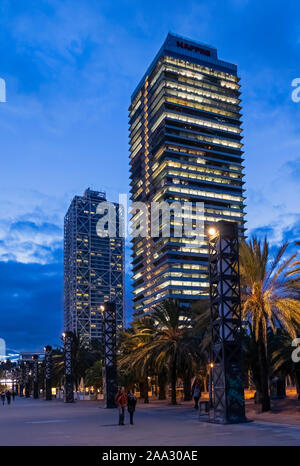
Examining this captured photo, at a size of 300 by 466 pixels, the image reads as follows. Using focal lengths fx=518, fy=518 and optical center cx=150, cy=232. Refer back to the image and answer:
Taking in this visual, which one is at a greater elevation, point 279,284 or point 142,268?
point 142,268

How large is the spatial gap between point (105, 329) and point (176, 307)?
21.4ft

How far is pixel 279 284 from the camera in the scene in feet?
88.9

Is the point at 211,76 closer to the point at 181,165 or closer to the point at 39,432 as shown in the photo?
the point at 181,165

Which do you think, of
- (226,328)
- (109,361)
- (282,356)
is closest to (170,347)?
(109,361)

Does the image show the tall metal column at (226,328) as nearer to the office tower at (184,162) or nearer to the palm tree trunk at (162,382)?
the palm tree trunk at (162,382)

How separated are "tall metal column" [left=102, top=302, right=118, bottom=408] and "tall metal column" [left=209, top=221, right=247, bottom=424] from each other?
1670 centimetres

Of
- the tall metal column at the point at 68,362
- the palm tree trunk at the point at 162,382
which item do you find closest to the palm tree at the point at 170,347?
the palm tree trunk at the point at 162,382

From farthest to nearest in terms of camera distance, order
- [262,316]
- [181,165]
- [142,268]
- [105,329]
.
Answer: [142,268]
[181,165]
[105,329]
[262,316]

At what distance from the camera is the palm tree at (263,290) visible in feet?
86.9

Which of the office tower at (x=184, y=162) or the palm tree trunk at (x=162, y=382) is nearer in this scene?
the palm tree trunk at (x=162, y=382)

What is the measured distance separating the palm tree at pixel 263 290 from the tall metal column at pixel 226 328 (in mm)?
2406

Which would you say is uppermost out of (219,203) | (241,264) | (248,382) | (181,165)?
(181,165)

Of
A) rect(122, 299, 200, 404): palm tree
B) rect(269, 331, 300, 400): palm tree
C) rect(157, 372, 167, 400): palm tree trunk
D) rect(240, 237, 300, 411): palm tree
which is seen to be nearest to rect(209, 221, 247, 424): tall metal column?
rect(240, 237, 300, 411): palm tree

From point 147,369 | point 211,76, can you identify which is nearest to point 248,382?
point 147,369
